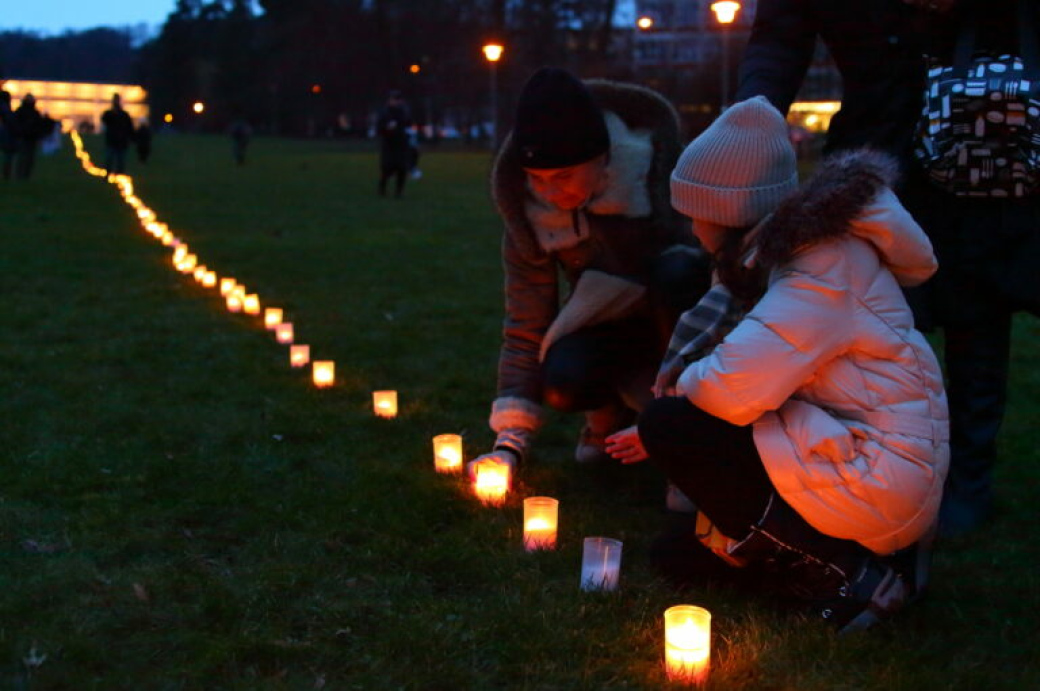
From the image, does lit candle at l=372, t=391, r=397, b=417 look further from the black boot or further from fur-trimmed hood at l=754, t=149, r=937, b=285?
fur-trimmed hood at l=754, t=149, r=937, b=285

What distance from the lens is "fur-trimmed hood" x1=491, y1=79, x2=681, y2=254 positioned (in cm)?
438

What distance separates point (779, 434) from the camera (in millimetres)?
2990

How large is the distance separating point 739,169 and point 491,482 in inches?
63.0

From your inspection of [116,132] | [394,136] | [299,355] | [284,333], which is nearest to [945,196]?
[299,355]

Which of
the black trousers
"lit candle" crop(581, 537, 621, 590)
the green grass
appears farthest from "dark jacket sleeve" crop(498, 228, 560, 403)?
the black trousers

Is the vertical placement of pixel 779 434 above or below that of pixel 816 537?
above

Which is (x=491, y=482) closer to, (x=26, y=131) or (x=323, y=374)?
(x=323, y=374)

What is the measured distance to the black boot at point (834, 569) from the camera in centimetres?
304

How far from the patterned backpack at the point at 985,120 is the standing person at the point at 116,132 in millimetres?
20713

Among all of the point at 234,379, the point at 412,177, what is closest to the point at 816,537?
the point at 234,379

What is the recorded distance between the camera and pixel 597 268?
4.46 meters

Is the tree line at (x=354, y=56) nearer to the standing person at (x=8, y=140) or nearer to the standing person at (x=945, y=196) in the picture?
the standing person at (x=8, y=140)

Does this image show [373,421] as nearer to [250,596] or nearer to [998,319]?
[250,596]

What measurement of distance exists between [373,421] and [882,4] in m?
2.83
